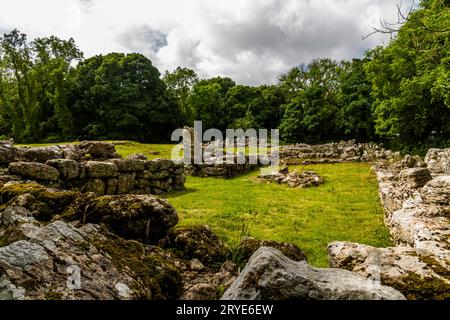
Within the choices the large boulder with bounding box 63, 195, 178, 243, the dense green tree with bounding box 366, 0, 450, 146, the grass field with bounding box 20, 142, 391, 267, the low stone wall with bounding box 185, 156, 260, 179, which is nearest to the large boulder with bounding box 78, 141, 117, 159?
the grass field with bounding box 20, 142, 391, 267

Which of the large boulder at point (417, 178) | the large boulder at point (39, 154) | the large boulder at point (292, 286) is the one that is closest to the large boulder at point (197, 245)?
the large boulder at point (292, 286)

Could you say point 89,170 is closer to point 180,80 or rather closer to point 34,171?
point 34,171

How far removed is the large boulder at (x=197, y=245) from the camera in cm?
551

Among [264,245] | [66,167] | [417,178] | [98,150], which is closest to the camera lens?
[264,245]

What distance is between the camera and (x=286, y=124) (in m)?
54.6

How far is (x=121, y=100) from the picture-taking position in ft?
171

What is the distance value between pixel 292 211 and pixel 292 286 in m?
10.4

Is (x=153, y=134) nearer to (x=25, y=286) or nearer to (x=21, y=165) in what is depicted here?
(x=21, y=165)

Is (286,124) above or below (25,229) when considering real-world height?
above

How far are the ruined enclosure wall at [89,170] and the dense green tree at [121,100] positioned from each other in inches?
1371

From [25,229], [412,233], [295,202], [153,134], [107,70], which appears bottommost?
[295,202]

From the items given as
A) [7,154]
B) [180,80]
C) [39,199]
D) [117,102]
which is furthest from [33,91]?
[39,199]

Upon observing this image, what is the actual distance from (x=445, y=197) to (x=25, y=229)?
25.1 ft

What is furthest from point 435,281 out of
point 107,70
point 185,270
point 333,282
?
point 107,70
